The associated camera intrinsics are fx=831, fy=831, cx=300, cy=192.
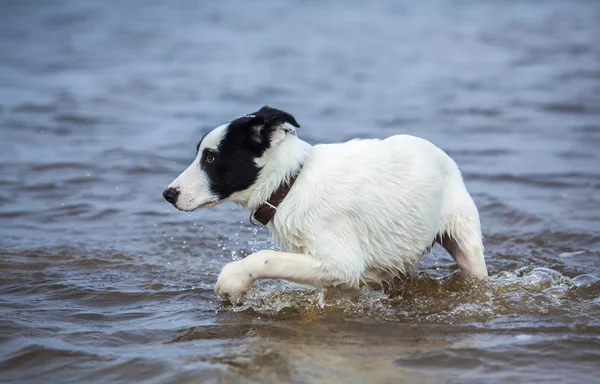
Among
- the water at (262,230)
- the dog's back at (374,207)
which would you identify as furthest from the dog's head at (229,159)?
the water at (262,230)

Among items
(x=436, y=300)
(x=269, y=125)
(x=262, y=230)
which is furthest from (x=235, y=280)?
(x=262, y=230)

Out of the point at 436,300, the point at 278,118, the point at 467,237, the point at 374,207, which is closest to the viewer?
the point at 278,118

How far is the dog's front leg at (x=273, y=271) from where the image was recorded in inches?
210

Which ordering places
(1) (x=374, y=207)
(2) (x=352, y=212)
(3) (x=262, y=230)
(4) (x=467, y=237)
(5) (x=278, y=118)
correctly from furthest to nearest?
1. (3) (x=262, y=230)
2. (4) (x=467, y=237)
3. (1) (x=374, y=207)
4. (2) (x=352, y=212)
5. (5) (x=278, y=118)

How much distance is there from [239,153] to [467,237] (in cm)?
182

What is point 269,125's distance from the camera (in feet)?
17.6

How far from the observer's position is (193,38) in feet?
68.8

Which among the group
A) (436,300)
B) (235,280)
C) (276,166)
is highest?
(276,166)

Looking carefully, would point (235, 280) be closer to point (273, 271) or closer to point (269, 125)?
point (273, 271)

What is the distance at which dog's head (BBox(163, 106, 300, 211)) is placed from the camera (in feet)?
17.7

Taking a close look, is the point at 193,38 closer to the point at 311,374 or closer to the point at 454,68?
the point at 454,68

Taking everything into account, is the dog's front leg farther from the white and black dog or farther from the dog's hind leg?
the dog's hind leg

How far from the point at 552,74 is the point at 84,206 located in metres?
11.0

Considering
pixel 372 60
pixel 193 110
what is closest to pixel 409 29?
pixel 372 60
